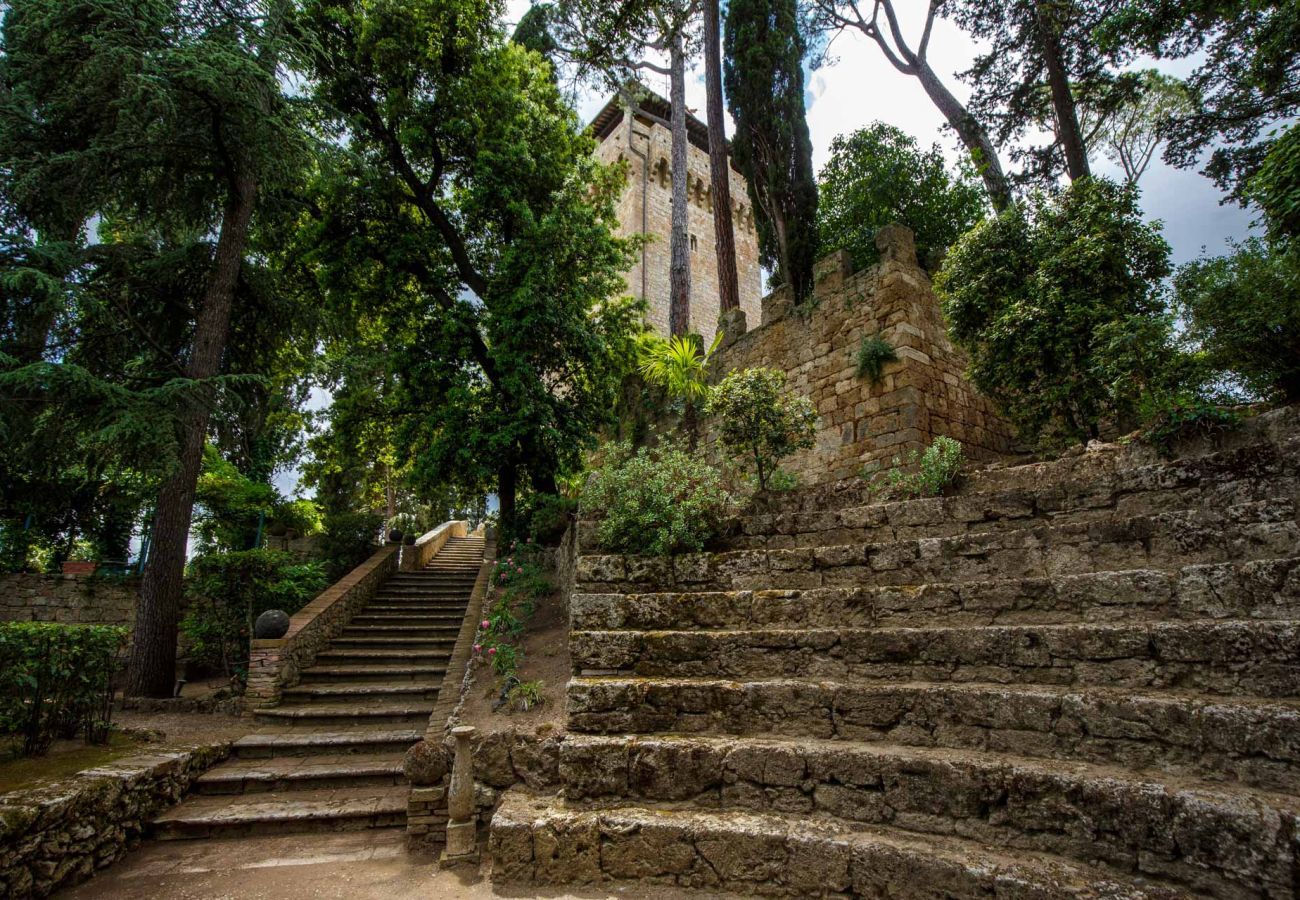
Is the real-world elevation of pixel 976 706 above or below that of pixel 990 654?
below

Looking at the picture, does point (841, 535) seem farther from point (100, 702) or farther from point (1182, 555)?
point (100, 702)

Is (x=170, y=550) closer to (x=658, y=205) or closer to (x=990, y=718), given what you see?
(x=990, y=718)

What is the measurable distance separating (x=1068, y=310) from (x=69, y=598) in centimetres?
1516

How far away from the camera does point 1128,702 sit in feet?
8.40

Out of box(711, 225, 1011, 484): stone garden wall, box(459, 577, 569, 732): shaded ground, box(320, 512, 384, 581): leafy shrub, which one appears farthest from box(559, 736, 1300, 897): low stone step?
box(320, 512, 384, 581): leafy shrub

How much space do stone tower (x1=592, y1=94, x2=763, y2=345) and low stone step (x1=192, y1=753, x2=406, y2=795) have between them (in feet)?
57.9

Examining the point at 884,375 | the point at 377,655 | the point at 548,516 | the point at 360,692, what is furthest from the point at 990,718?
the point at 377,655

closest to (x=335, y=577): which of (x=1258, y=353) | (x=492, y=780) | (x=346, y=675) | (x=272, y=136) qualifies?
(x=346, y=675)

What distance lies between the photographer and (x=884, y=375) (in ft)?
23.5

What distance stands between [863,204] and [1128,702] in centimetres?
831

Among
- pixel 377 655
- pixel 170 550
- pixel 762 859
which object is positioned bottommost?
pixel 762 859

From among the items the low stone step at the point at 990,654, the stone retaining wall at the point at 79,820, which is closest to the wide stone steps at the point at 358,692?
the stone retaining wall at the point at 79,820

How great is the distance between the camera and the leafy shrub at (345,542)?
441 inches

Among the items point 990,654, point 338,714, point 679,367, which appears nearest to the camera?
point 990,654
